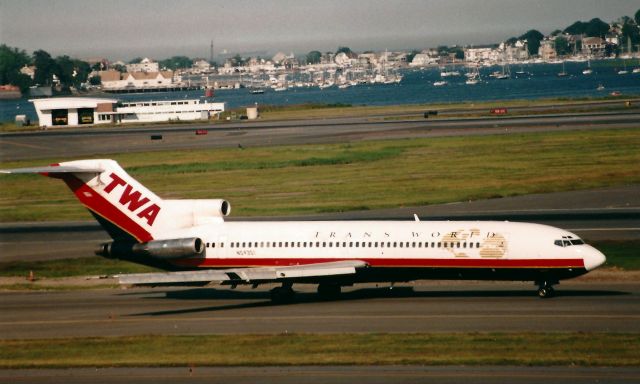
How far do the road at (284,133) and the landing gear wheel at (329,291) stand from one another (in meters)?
A: 75.6

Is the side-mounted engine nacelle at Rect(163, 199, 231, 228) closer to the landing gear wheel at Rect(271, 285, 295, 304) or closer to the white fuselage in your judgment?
the white fuselage

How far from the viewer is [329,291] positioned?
1802 inches

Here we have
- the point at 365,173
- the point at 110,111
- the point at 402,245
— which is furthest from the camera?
the point at 110,111

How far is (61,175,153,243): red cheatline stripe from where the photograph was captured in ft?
154

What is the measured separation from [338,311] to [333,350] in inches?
294

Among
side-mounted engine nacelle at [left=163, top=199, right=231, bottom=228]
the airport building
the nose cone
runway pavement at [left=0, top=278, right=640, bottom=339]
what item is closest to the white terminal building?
the airport building

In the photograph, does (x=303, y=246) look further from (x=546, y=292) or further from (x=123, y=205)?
(x=546, y=292)

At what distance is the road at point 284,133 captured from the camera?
12275cm

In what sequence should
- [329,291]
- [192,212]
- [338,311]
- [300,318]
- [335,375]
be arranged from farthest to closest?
[192,212]
[329,291]
[338,311]
[300,318]
[335,375]

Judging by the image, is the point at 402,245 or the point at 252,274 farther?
the point at 252,274

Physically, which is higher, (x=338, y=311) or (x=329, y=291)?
(x=329, y=291)

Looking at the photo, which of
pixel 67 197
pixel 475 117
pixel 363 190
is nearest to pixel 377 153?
pixel 363 190

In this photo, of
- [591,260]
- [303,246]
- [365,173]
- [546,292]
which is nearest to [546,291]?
[546,292]

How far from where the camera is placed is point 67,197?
293 feet
